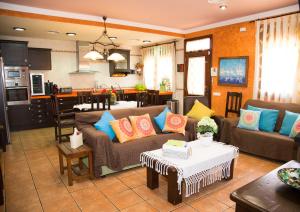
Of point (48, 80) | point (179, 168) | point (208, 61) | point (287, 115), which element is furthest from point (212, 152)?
point (48, 80)

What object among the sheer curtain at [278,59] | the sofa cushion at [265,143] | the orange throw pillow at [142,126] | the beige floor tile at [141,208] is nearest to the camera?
the beige floor tile at [141,208]

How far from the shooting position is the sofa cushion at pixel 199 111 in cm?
437

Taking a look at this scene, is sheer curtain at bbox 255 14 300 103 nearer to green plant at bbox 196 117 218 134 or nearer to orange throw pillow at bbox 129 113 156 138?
green plant at bbox 196 117 218 134

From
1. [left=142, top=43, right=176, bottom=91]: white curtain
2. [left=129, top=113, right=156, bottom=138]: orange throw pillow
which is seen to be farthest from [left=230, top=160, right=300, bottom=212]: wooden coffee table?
[left=142, top=43, right=176, bottom=91]: white curtain

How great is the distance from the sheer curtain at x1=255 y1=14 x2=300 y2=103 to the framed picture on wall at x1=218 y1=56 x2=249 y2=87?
0.29 metres

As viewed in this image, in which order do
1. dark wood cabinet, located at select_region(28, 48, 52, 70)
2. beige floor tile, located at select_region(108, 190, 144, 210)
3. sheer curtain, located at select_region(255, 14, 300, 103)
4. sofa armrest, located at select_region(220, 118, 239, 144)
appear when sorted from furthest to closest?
dark wood cabinet, located at select_region(28, 48, 52, 70) < sofa armrest, located at select_region(220, 118, 239, 144) < sheer curtain, located at select_region(255, 14, 300, 103) < beige floor tile, located at select_region(108, 190, 144, 210)

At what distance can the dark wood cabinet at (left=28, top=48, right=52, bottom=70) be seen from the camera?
235 inches

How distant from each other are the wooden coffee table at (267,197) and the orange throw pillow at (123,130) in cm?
218

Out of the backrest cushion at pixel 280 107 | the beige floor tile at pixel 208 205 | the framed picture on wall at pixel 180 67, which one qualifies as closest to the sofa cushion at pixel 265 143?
the backrest cushion at pixel 280 107

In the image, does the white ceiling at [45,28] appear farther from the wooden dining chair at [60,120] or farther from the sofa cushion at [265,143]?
the sofa cushion at [265,143]

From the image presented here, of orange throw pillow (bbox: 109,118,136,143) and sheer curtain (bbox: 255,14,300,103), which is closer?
orange throw pillow (bbox: 109,118,136,143)

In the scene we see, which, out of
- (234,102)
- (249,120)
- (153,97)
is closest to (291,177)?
(249,120)

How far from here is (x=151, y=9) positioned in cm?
426

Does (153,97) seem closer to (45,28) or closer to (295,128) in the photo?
(45,28)
